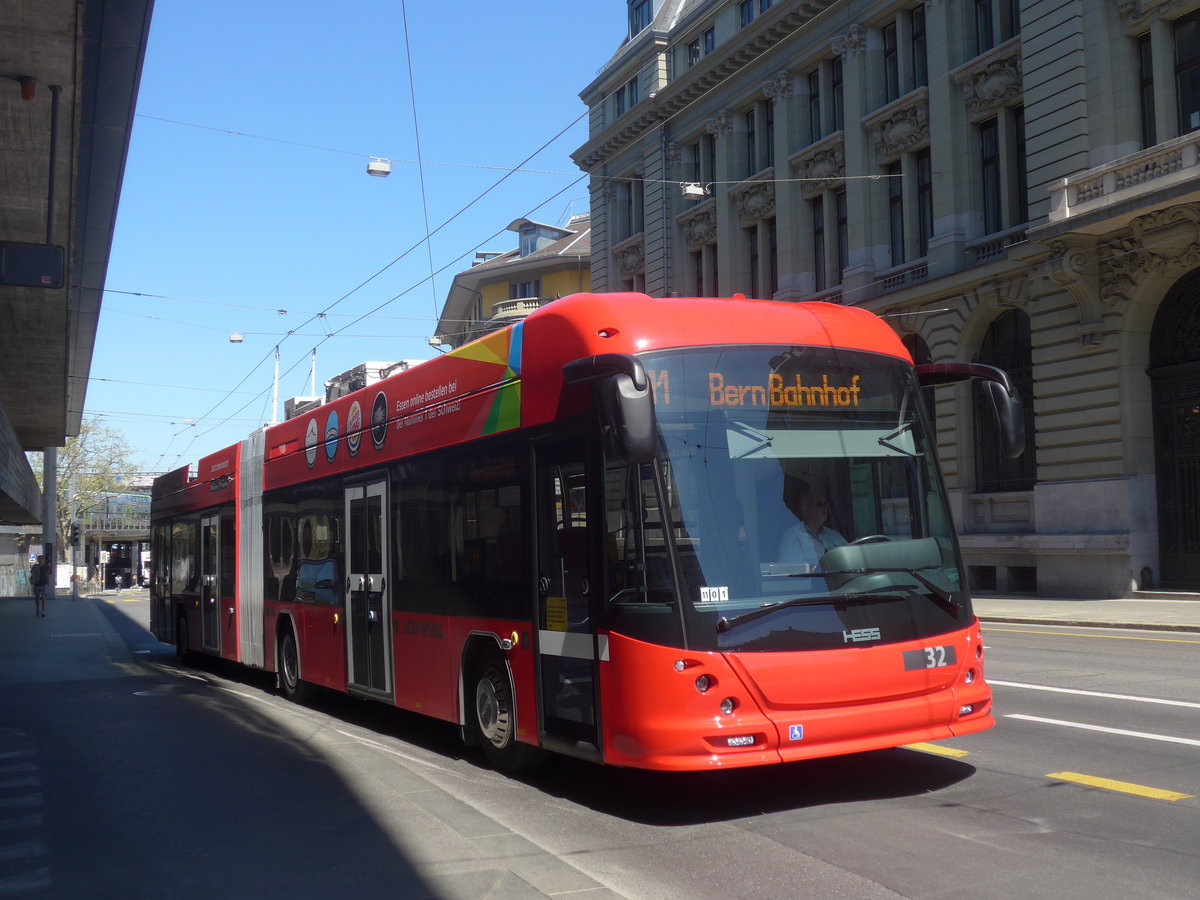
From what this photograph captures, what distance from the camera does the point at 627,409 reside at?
6152 mm

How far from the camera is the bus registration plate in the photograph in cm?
688

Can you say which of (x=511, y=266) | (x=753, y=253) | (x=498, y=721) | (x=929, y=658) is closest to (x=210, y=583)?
(x=498, y=721)

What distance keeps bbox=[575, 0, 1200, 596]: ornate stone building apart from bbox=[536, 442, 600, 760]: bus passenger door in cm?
1858

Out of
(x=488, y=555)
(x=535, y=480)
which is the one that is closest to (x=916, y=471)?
(x=535, y=480)

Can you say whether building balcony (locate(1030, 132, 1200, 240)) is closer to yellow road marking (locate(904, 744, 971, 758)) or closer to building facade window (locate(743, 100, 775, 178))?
building facade window (locate(743, 100, 775, 178))

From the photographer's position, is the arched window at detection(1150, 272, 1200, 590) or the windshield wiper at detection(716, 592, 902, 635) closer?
the windshield wiper at detection(716, 592, 902, 635)

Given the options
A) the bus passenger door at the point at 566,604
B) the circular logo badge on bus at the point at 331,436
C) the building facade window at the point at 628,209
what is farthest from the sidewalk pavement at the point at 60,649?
the building facade window at the point at 628,209

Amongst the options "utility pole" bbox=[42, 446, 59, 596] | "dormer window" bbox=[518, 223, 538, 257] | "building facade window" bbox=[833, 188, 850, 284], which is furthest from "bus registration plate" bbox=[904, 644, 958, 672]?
"dormer window" bbox=[518, 223, 538, 257]

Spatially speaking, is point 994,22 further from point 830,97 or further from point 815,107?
point 815,107

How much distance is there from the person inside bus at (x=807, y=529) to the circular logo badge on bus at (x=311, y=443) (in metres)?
7.07

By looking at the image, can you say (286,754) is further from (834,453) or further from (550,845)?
(834,453)

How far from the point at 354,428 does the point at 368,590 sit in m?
1.63

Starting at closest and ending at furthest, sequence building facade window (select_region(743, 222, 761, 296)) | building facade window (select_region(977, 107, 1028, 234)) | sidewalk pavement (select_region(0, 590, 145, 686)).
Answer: sidewalk pavement (select_region(0, 590, 145, 686))
building facade window (select_region(977, 107, 1028, 234))
building facade window (select_region(743, 222, 761, 296))

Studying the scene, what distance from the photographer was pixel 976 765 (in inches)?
299
